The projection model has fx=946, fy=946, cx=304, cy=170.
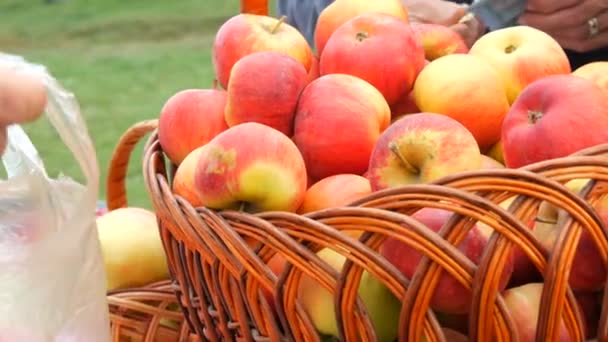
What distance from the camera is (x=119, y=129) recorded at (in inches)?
139

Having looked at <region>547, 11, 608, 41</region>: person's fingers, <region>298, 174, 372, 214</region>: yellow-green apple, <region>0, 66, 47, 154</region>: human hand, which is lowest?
<region>547, 11, 608, 41</region>: person's fingers

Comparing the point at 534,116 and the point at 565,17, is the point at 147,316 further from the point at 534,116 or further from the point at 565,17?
the point at 565,17

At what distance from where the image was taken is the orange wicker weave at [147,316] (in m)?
0.87

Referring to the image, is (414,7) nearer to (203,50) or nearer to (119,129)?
(119,129)

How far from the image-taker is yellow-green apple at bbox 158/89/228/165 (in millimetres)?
854

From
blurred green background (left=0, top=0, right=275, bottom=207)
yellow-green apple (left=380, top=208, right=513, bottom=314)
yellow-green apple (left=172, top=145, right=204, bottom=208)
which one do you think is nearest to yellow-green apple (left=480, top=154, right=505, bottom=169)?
yellow-green apple (left=380, top=208, right=513, bottom=314)

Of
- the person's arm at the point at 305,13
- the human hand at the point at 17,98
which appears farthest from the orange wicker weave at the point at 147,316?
the person's arm at the point at 305,13

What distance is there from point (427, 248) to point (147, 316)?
0.40 metres

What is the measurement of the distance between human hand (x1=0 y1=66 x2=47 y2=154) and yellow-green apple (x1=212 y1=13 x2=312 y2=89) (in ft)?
1.27

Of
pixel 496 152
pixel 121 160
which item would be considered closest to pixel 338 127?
pixel 496 152

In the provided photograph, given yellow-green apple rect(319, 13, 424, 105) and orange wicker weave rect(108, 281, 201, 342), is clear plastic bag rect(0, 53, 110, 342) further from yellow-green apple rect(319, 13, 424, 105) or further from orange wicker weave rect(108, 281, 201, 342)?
yellow-green apple rect(319, 13, 424, 105)

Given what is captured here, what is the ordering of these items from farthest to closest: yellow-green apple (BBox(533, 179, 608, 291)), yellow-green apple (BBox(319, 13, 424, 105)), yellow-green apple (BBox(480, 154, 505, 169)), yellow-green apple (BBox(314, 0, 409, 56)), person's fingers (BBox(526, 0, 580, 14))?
person's fingers (BBox(526, 0, 580, 14))
yellow-green apple (BBox(314, 0, 409, 56))
yellow-green apple (BBox(319, 13, 424, 105))
yellow-green apple (BBox(480, 154, 505, 169))
yellow-green apple (BBox(533, 179, 608, 291))

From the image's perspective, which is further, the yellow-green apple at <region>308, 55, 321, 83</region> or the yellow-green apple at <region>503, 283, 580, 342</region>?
the yellow-green apple at <region>308, 55, 321, 83</region>

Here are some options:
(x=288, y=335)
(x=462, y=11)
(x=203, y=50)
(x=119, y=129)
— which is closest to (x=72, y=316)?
(x=288, y=335)
